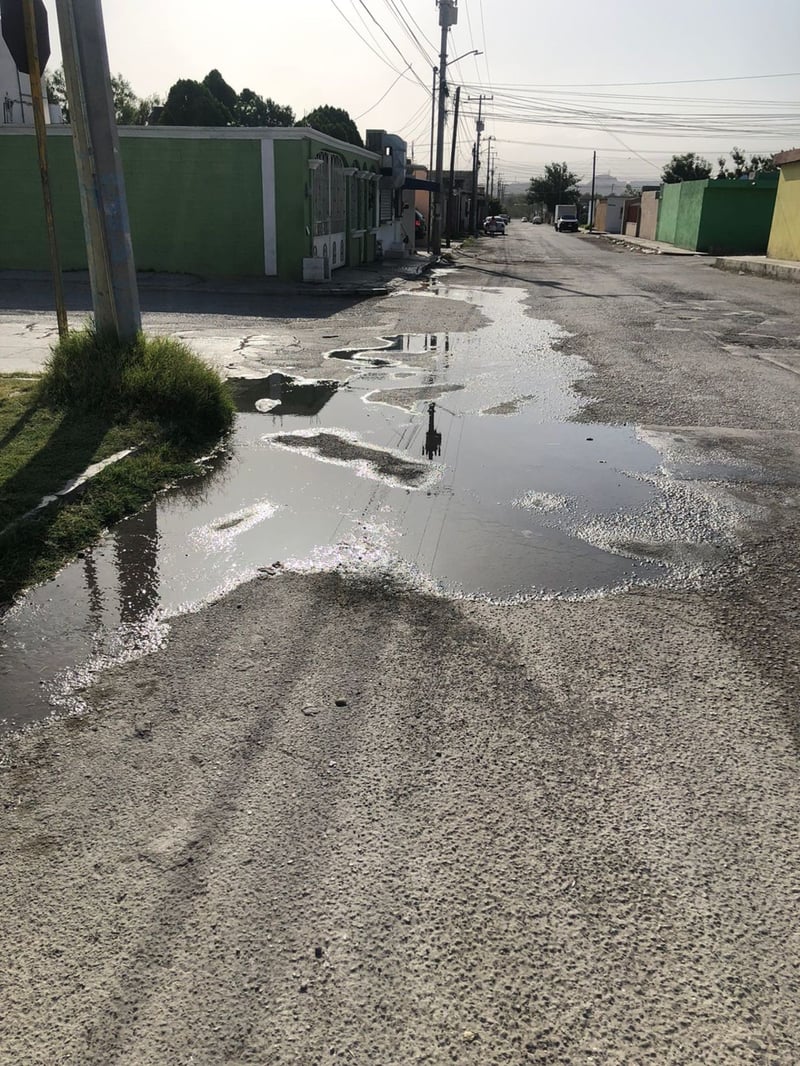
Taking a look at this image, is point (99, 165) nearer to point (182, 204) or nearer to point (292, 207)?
point (292, 207)

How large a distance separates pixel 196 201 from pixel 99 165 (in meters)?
15.5

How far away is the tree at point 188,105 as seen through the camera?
39312 millimetres

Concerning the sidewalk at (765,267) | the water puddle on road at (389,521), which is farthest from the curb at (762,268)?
the water puddle on road at (389,521)

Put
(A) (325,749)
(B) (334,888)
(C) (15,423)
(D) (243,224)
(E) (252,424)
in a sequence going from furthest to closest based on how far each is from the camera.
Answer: (D) (243,224) < (E) (252,424) < (C) (15,423) < (A) (325,749) < (B) (334,888)

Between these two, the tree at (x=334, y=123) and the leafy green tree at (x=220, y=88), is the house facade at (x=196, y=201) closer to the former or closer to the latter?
the tree at (x=334, y=123)

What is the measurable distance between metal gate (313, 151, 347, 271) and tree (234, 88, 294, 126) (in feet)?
129

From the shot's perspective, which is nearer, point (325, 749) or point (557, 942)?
point (557, 942)

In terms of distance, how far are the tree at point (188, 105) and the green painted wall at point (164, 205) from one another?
19.3 meters

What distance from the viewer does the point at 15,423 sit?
7184 mm

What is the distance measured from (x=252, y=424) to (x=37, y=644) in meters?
4.45

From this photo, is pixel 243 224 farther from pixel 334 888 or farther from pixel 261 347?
pixel 334 888

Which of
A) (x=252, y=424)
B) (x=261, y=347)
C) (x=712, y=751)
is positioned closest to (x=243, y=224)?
(x=261, y=347)

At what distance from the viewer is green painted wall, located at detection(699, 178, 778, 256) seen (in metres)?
42.5

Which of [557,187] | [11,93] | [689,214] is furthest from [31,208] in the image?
[557,187]
